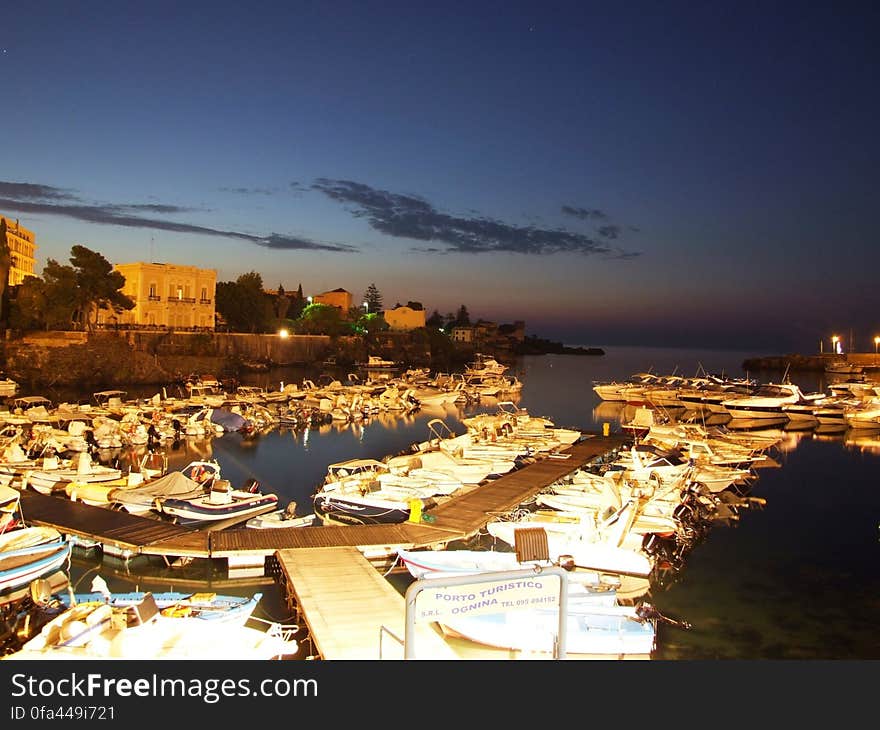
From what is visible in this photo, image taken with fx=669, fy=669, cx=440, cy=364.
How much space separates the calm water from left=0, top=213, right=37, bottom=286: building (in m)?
62.2

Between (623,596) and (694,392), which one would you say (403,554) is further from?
(694,392)

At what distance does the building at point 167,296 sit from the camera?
73.7 m

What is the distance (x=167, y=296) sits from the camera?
2975 inches

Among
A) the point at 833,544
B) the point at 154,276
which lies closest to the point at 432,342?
the point at 154,276

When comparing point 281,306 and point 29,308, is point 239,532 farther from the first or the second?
point 281,306

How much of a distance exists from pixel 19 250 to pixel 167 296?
25.9m

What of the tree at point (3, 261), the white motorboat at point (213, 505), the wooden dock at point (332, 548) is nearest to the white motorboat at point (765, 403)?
the wooden dock at point (332, 548)

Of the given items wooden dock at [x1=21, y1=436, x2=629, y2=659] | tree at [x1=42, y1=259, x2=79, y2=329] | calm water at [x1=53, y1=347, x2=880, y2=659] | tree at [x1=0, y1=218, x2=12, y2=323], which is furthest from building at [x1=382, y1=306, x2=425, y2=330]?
wooden dock at [x1=21, y1=436, x2=629, y2=659]

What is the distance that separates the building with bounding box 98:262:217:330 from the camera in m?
73.7

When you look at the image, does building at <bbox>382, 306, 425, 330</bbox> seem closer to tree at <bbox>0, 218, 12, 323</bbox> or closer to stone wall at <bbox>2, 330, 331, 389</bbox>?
stone wall at <bbox>2, 330, 331, 389</bbox>

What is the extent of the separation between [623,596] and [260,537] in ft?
→ 26.3

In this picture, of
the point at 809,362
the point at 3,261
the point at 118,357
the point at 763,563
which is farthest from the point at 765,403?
the point at 809,362

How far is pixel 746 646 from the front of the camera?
12.2 metres

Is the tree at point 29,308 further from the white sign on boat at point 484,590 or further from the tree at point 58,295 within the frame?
the white sign on boat at point 484,590
